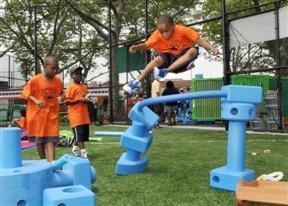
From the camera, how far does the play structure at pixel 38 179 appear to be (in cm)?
215

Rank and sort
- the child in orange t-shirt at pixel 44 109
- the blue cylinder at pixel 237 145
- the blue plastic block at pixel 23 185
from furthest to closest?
the child in orange t-shirt at pixel 44 109, the blue cylinder at pixel 237 145, the blue plastic block at pixel 23 185

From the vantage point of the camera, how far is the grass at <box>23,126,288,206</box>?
155 inches

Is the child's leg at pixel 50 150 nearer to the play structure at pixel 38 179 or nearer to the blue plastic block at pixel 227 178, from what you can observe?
the blue plastic block at pixel 227 178

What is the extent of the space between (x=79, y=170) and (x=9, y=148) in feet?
1.38

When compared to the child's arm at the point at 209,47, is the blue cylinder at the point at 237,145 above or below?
below

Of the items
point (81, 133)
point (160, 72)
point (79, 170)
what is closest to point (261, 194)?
point (79, 170)

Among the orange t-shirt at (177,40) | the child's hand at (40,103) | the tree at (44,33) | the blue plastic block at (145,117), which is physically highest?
the tree at (44,33)

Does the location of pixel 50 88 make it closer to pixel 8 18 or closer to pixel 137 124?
pixel 137 124

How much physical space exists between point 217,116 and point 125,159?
9.35 meters

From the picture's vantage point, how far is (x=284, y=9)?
1015 cm

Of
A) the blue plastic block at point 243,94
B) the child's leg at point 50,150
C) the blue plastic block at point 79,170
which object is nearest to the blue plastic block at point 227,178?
the blue plastic block at point 243,94

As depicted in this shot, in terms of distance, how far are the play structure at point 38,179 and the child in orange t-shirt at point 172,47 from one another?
3304 millimetres

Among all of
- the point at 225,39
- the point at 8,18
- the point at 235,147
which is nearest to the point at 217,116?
the point at 225,39

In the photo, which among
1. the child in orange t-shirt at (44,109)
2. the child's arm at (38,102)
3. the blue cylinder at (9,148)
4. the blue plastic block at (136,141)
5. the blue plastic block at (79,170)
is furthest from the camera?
the child in orange t-shirt at (44,109)
